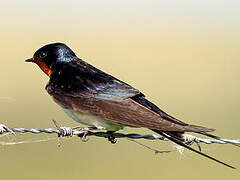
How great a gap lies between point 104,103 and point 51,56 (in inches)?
37.7

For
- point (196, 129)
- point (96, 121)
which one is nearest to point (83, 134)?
point (96, 121)

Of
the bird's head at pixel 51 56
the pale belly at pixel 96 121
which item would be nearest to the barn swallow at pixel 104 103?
the pale belly at pixel 96 121

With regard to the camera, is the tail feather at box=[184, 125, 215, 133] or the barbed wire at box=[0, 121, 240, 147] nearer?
the tail feather at box=[184, 125, 215, 133]

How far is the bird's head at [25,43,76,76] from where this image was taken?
197 inches

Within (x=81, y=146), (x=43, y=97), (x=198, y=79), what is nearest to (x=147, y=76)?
(x=198, y=79)

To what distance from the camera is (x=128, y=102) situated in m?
4.19

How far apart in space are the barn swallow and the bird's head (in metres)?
0.17

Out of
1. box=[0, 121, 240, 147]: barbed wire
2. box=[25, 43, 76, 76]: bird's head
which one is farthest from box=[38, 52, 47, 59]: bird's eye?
box=[0, 121, 240, 147]: barbed wire

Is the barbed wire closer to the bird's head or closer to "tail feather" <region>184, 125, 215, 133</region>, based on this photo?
"tail feather" <region>184, 125, 215, 133</region>

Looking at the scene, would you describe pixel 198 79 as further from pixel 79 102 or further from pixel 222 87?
pixel 79 102

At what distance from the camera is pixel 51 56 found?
503cm

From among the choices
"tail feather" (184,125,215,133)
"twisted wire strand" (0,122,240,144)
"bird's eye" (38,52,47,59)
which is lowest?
"twisted wire strand" (0,122,240,144)

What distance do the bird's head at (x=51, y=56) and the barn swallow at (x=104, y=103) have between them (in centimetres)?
17

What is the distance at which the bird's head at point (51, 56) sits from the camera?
4.99m
